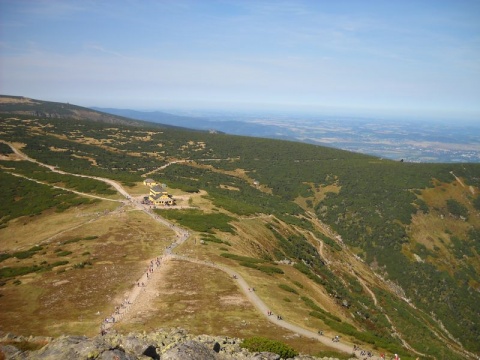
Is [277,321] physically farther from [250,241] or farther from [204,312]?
[250,241]

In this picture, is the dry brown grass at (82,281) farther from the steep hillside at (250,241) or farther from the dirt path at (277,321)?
the dirt path at (277,321)

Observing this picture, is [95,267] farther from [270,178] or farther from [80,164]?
[270,178]

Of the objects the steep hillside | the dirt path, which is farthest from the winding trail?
the steep hillside

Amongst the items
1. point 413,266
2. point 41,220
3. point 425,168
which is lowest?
point 413,266

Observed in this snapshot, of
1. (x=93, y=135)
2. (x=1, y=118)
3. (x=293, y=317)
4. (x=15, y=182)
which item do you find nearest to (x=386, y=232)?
(x=293, y=317)

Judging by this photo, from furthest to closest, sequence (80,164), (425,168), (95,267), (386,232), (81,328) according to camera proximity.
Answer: (425,168)
(80,164)
(386,232)
(95,267)
(81,328)

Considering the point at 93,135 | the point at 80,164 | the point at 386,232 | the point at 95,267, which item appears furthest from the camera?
the point at 93,135

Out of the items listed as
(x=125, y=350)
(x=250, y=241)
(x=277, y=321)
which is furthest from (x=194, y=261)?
(x=125, y=350)
